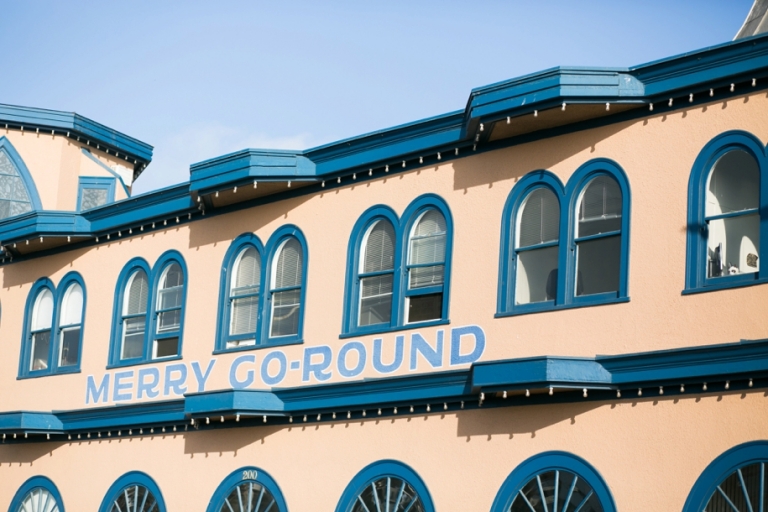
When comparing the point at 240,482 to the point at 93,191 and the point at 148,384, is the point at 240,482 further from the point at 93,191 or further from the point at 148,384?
the point at 93,191

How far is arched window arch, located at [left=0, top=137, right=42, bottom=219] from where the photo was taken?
2317cm

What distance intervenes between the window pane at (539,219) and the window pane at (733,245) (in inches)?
75.8

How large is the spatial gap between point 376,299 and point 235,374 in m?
2.71

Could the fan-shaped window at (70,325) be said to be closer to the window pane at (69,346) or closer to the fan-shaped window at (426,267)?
the window pane at (69,346)

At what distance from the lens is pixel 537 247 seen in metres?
14.0

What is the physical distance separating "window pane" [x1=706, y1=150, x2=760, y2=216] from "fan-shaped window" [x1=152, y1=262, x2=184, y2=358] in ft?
29.0

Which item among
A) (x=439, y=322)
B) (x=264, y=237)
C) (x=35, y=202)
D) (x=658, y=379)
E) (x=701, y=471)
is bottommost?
(x=701, y=471)

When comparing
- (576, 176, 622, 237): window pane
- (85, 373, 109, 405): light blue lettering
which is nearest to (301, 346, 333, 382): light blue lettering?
(576, 176, 622, 237): window pane

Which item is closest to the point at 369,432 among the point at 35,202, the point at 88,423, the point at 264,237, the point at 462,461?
the point at 462,461

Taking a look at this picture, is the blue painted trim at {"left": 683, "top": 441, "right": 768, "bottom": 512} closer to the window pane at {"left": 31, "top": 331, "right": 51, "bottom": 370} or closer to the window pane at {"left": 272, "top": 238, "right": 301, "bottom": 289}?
the window pane at {"left": 272, "top": 238, "right": 301, "bottom": 289}

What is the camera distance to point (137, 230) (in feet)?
63.1

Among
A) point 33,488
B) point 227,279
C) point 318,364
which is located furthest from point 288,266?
point 33,488

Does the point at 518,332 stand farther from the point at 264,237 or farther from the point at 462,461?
the point at 264,237

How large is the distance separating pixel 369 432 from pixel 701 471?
4703mm
